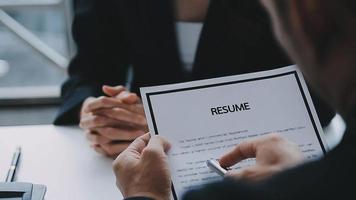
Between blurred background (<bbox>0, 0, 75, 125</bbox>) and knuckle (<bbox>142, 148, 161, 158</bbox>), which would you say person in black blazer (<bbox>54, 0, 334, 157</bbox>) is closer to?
knuckle (<bbox>142, 148, 161, 158</bbox>)

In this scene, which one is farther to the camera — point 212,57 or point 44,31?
point 44,31

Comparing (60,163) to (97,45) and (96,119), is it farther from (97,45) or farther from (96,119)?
(97,45)

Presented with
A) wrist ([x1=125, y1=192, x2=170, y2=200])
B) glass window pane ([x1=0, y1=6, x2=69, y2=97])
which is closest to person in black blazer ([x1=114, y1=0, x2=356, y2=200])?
wrist ([x1=125, y1=192, x2=170, y2=200])

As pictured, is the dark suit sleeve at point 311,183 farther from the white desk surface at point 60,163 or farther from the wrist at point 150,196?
the white desk surface at point 60,163

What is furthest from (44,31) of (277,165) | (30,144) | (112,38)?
(277,165)

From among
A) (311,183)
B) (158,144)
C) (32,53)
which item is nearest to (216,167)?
(158,144)

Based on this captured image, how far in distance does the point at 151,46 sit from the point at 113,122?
0.92 ft

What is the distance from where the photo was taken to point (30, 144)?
43.9 inches

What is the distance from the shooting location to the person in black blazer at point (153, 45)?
4.07 feet

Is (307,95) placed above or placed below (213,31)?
below

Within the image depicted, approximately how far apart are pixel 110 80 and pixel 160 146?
1.77 ft

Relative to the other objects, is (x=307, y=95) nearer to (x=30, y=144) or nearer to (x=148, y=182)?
(x=148, y=182)

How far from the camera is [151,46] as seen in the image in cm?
131

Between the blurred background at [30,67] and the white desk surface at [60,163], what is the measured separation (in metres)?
1.08
